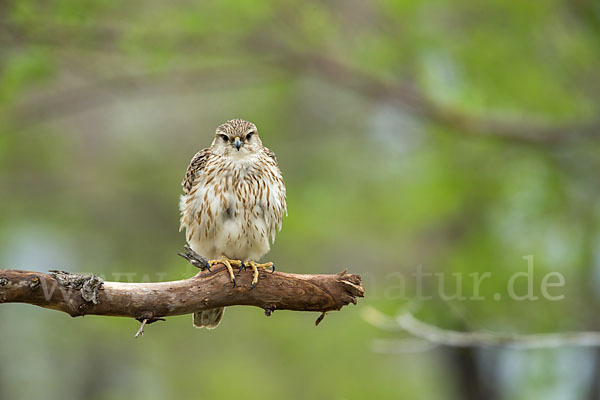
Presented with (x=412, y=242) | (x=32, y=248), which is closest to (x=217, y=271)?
(x=412, y=242)

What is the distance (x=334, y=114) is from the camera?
12797 mm

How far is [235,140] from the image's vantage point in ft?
16.5

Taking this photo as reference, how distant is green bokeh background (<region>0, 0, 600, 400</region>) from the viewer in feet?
28.7

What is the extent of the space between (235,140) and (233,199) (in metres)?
0.41

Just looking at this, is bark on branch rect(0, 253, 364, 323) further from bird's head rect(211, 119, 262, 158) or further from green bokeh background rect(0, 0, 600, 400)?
green bokeh background rect(0, 0, 600, 400)

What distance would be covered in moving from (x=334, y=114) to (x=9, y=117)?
564 centimetres

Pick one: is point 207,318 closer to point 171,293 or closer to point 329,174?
point 171,293

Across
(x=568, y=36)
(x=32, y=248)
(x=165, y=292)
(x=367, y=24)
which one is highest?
(x=367, y=24)

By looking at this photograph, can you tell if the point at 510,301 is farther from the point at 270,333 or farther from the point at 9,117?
the point at 9,117

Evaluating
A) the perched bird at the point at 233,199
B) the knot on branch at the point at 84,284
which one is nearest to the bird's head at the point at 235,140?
the perched bird at the point at 233,199

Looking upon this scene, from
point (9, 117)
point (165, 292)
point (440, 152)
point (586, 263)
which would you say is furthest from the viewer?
point (440, 152)

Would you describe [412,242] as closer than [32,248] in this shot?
Yes

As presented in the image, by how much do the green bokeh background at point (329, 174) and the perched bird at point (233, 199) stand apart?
1.91 metres

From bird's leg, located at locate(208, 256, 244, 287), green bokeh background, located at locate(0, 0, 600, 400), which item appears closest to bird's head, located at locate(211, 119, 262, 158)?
bird's leg, located at locate(208, 256, 244, 287)
